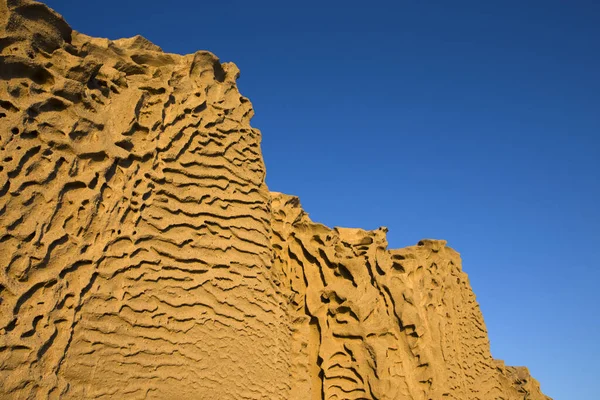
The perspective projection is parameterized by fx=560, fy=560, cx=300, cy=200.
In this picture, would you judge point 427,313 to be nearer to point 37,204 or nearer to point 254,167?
point 254,167

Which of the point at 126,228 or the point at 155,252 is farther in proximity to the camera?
the point at 155,252

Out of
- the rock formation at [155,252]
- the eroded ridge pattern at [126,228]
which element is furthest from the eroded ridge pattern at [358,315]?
the eroded ridge pattern at [126,228]

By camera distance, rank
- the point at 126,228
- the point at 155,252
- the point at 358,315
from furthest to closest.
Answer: the point at 358,315 < the point at 155,252 < the point at 126,228

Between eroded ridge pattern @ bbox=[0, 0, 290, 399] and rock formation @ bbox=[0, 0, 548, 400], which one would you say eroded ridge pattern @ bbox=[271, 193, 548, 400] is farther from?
eroded ridge pattern @ bbox=[0, 0, 290, 399]

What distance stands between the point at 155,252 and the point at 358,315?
10.9ft

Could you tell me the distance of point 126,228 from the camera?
183 inches

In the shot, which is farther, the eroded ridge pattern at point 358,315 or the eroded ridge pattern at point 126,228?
the eroded ridge pattern at point 358,315

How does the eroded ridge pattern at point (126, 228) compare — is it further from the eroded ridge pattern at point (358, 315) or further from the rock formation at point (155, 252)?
the eroded ridge pattern at point (358, 315)

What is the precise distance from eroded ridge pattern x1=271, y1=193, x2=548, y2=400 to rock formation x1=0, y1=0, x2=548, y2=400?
0.09 feet

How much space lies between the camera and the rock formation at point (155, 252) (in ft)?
13.0

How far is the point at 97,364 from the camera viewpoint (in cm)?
415

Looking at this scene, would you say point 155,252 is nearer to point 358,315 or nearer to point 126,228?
point 126,228

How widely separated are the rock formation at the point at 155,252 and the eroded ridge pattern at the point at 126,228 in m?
0.01

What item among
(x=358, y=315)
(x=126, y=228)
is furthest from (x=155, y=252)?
(x=358, y=315)
